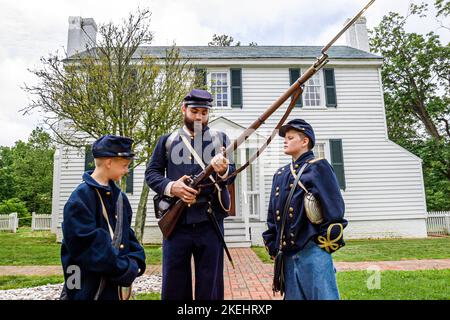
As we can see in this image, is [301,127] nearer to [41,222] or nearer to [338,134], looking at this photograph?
[338,134]

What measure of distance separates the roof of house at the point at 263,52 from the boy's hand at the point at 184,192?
1137 centimetres

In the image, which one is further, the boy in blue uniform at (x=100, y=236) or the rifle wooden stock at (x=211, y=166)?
the rifle wooden stock at (x=211, y=166)

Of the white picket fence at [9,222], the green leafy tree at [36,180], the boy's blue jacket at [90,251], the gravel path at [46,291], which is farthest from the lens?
the green leafy tree at [36,180]

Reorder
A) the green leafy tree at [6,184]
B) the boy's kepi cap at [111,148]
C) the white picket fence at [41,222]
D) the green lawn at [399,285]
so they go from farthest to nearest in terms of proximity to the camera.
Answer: the green leafy tree at [6,184] < the white picket fence at [41,222] < the green lawn at [399,285] < the boy's kepi cap at [111,148]

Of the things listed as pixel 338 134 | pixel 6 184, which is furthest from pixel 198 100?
pixel 6 184

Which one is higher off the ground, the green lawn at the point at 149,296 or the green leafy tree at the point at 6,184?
the green leafy tree at the point at 6,184

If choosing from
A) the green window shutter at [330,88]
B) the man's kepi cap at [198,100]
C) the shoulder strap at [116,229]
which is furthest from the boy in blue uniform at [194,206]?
the green window shutter at [330,88]

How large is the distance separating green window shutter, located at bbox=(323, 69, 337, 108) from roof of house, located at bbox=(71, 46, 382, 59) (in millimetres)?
776

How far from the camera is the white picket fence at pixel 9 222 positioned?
20172 mm

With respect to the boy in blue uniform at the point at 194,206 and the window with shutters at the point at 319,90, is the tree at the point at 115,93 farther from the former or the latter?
the window with shutters at the point at 319,90

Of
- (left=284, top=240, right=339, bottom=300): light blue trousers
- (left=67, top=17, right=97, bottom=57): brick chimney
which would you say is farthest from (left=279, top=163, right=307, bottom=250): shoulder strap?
(left=67, top=17, right=97, bottom=57): brick chimney

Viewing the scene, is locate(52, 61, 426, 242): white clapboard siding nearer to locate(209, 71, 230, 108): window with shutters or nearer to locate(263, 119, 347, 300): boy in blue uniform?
locate(209, 71, 230, 108): window with shutters

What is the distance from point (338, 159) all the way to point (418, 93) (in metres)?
11.2
